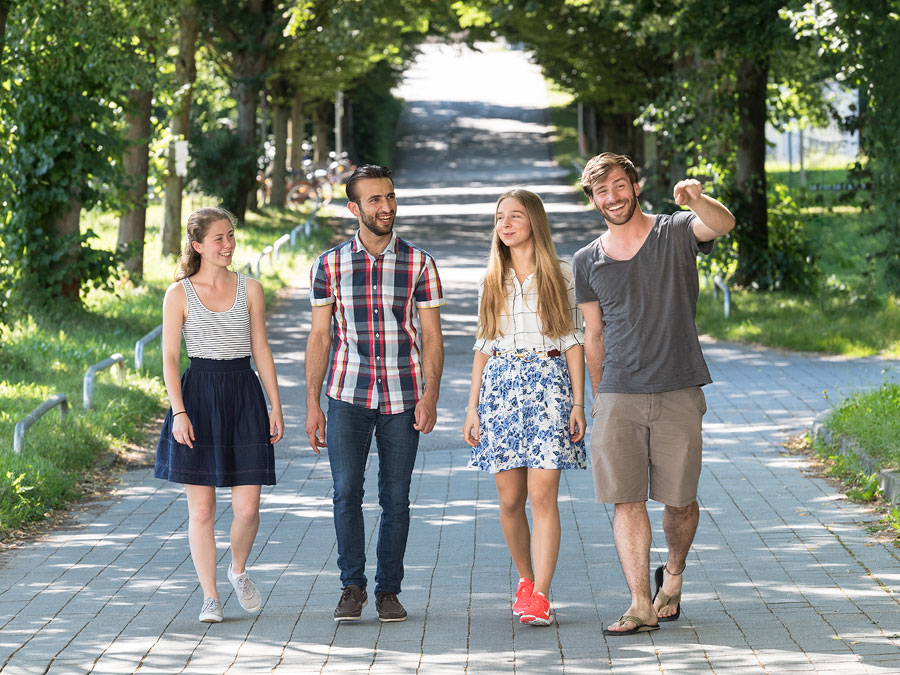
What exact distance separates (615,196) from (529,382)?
0.87m

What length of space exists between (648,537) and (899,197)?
10634mm

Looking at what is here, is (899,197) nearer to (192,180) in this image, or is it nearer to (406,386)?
(406,386)

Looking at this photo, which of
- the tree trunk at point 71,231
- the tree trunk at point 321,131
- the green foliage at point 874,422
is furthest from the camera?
the tree trunk at point 321,131

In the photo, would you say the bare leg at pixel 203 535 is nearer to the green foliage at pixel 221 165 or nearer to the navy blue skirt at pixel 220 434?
the navy blue skirt at pixel 220 434

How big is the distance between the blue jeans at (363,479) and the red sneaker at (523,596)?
53 cm

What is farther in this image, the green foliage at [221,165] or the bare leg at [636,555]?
the green foliage at [221,165]

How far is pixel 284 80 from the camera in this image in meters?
37.2

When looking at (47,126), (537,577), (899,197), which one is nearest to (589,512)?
(537,577)

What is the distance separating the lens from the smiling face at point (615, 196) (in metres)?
5.61

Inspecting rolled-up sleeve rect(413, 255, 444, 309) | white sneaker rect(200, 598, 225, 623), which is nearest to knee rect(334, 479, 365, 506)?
white sneaker rect(200, 598, 225, 623)

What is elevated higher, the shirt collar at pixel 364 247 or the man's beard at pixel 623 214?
the man's beard at pixel 623 214

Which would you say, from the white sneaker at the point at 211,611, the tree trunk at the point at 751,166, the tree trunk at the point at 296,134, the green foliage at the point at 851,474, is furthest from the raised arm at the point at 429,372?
the tree trunk at the point at 296,134

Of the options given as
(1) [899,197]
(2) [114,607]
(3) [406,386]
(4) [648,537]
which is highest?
(1) [899,197]

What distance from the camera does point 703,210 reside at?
531cm
